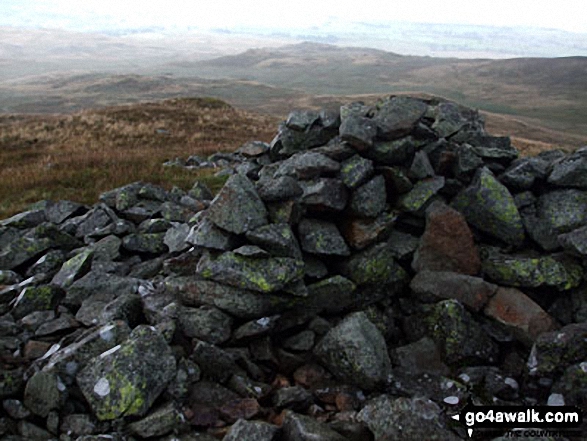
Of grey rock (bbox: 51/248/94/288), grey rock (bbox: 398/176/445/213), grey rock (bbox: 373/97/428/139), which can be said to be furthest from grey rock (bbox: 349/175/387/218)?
grey rock (bbox: 51/248/94/288)

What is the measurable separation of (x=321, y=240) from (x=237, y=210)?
1.88 metres

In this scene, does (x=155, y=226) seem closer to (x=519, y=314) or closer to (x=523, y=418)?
(x=519, y=314)

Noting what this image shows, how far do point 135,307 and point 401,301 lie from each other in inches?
217

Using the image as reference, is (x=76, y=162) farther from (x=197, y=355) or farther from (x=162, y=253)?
(x=197, y=355)

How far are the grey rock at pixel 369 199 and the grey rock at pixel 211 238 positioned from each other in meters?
2.92

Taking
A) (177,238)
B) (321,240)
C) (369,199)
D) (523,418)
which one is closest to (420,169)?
(369,199)

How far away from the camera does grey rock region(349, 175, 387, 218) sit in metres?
10.2

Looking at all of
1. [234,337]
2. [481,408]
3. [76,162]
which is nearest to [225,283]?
[234,337]

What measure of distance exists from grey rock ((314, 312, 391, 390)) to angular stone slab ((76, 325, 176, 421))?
8.84 ft

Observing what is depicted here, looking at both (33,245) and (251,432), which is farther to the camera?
(33,245)

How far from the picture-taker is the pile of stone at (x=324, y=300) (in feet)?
22.5

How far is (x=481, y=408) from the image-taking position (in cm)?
729

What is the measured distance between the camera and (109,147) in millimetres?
30719

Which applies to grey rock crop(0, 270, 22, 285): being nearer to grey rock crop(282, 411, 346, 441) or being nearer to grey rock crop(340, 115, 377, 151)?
grey rock crop(282, 411, 346, 441)
